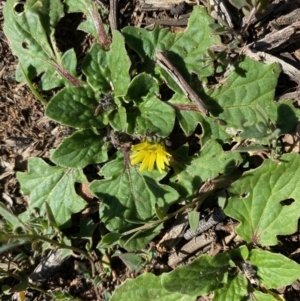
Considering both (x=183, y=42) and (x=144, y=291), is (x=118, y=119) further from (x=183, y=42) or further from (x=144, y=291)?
(x=144, y=291)

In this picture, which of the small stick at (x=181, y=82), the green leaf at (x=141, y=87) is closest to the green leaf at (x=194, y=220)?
the small stick at (x=181, y=82)

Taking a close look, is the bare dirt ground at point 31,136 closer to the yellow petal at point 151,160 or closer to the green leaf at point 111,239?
the green leaf at point 111,239

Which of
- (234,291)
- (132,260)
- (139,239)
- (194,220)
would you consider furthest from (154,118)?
(234,291)

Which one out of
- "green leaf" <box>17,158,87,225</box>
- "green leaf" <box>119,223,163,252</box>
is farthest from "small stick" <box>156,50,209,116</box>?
"green leaf" <box>17,158,87,225</box>

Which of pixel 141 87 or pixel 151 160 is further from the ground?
pixel 141 87

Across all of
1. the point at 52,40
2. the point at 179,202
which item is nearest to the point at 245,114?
the point at 179,202
